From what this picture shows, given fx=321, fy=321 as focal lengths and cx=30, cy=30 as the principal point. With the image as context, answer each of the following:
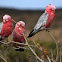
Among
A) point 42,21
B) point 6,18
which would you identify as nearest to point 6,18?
point 6,18

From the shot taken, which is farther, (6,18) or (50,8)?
(50,8)

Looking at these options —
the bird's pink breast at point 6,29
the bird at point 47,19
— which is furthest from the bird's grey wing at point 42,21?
the bird's pink breast at point 6,29

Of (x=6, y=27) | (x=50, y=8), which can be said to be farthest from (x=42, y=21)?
(x=6, y=27)

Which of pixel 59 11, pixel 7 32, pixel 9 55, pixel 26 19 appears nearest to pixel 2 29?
pixel 7 32

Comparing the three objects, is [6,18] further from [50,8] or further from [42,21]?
[50,8]

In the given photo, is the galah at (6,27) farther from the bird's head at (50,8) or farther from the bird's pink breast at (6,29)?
the bird's head at (50,8)

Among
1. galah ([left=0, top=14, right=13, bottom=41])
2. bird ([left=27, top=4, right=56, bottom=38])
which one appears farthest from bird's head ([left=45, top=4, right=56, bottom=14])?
galah ([left=0, top=14, right=13, bottom=41])

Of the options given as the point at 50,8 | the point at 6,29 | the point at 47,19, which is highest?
the point at 50,8

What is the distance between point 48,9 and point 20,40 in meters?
0.60

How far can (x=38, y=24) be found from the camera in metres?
4.49

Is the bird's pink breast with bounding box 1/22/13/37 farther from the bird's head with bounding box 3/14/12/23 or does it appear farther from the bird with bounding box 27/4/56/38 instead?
the bird with bounding box 27/4/56/38

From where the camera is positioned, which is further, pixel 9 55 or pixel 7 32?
pixel 9 55

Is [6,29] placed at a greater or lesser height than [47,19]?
lesser

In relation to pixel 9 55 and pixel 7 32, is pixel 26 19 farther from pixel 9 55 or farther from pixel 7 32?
pixel 9 55
